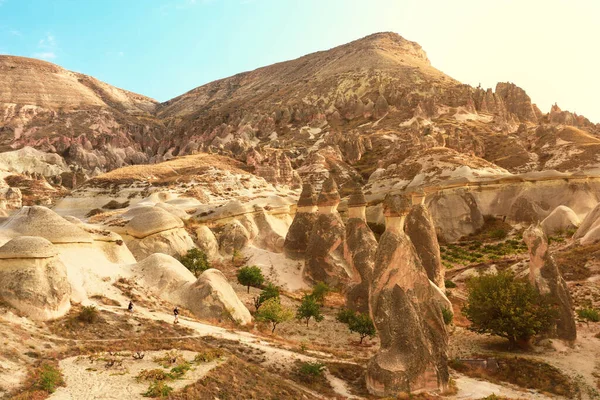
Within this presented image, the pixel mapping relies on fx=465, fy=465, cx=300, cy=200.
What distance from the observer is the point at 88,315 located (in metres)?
18.5

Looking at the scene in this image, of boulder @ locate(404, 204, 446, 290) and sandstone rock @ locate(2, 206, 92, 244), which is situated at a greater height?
sandstone rock @ locate(2, 206, 92, 244)

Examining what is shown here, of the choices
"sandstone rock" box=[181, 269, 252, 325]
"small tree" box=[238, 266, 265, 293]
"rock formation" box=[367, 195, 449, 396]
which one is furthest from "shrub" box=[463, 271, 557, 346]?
"small tree" box=[238, 266, 265, 293]

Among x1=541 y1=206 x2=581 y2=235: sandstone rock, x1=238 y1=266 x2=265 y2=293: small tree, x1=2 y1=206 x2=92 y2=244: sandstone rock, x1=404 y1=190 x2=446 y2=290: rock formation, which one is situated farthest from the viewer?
x1=541 y1=206 x2=581 y2=235: sandstone rock

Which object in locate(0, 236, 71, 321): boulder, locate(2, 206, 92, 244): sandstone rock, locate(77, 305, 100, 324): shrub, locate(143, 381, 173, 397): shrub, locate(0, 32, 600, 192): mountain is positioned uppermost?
locate(0, 32, 600, 192): mountain

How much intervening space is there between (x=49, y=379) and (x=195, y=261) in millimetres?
20507

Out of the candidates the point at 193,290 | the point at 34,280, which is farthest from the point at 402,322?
the point at 34,280

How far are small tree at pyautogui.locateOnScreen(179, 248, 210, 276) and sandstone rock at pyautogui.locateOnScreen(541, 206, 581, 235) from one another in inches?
1304

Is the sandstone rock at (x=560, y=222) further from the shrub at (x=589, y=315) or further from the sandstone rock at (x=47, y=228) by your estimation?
the sandstone rock at (x=47, y=228)

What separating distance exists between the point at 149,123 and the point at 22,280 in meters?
161

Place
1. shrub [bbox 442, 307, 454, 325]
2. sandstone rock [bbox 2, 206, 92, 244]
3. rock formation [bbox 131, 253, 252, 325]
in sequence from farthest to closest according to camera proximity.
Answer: sandstone rock [bbox 2, 206, 92, 244] → shrub [bbox 442, 307, 454, 325] → rock formation [bbox 131, 253, 252, 325]

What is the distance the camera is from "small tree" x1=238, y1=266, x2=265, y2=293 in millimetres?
31730

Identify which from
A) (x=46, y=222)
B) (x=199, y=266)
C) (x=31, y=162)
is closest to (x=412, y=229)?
(x=199, y=266)

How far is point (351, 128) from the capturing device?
4776 inches

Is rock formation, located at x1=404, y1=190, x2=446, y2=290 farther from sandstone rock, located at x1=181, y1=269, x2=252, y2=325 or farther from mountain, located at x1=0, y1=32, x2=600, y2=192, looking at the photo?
mountain, located at x1=0, y1=32, x2=600, y2=192
